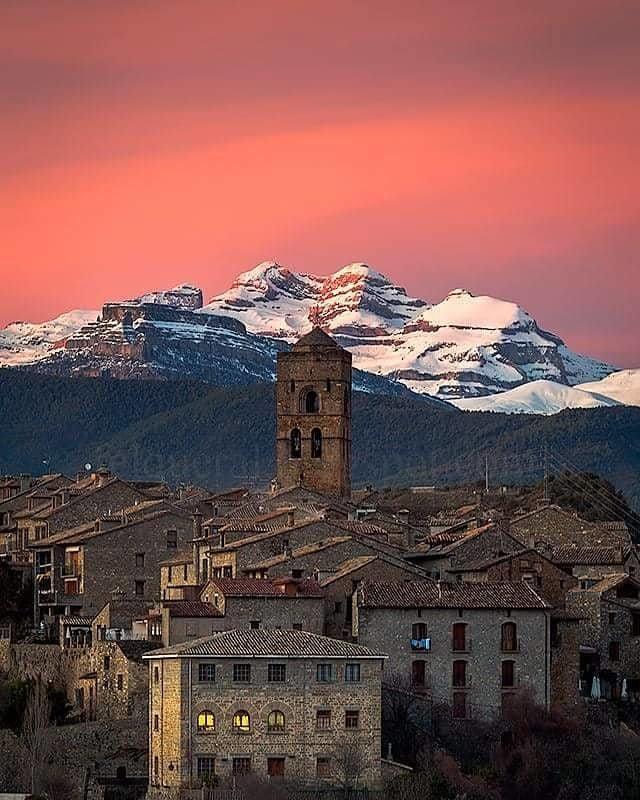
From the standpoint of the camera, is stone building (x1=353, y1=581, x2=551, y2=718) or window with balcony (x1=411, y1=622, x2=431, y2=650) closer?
stone building (x1=353, y1=581, x2=551, y2=718)

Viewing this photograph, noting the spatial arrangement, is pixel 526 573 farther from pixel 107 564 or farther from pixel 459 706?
pixel 107 564

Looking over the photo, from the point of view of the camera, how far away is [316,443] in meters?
130

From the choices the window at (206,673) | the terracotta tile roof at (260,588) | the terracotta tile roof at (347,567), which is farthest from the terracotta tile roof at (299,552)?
the window at (206,673)

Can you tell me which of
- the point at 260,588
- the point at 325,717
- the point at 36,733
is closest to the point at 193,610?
the point at 260,588

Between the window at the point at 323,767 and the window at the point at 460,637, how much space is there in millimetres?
7472

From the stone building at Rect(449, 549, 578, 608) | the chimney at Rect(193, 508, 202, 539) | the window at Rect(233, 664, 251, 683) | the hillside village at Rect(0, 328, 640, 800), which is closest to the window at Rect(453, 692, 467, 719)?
the hillside village at Rect(0, 328, 640, 800)

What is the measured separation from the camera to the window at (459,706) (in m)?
80.8

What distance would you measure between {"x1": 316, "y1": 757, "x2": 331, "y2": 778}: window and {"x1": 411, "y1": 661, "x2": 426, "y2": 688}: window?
20.9 ft

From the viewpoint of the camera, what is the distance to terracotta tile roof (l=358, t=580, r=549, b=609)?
81562 millimetres

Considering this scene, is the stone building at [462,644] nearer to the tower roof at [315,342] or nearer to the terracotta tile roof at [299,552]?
the terracotta tile roof at [299,552]

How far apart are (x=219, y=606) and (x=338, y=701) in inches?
333

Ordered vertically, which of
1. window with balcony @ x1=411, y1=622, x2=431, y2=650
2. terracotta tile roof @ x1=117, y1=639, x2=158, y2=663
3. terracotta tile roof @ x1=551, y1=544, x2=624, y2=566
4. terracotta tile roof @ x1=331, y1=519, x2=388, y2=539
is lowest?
terracotta tile roof @ x1=117, y1=639, x2=158, y2=663

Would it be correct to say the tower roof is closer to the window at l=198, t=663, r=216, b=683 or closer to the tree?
the tree

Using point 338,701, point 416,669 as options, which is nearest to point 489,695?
point 416,669
